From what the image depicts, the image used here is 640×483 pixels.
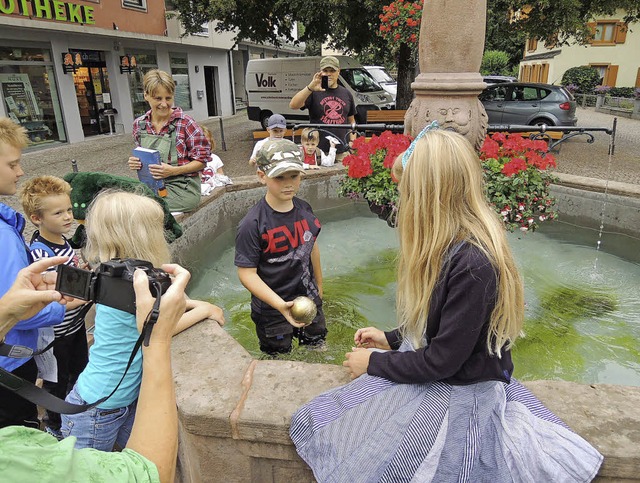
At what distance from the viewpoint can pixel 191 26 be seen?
42.6ft

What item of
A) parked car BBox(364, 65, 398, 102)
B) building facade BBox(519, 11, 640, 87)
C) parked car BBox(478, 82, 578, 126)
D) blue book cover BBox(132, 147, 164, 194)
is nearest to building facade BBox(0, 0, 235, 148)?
parked car BBox(364, 65, 398, 102)

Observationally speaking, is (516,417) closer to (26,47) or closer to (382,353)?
(382,353)

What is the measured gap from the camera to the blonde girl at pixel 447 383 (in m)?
1.37

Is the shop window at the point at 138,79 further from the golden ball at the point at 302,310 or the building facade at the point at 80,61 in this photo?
the golden ball at the point at 302,310

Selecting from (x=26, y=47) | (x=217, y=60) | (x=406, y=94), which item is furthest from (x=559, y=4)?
(x=217, y=60)

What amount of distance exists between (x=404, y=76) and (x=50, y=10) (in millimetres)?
9592

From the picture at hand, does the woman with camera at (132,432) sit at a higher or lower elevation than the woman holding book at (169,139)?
lower

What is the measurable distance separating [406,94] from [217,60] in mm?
14512

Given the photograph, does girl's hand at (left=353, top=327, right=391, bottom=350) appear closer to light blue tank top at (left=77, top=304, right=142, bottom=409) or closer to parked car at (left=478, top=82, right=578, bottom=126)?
light blue tank top at (left=77, top=304, right=142, bottom=409)

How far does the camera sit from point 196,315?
2262 millimetres

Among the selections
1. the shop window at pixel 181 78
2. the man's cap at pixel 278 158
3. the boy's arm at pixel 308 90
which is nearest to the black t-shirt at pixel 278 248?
the man's cap at pixel 278 158

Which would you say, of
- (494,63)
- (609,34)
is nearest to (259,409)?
(609,34)

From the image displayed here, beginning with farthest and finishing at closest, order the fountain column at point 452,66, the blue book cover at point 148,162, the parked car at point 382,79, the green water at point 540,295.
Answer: the parked car at point 382,79
the blue book cover at point 148,162
the green water at point 540,295
the fountain column at point 452,66

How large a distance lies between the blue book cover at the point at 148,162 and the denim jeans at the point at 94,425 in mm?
2152
